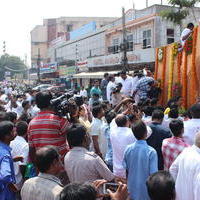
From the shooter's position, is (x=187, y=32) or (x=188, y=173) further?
(x=187, y=32)

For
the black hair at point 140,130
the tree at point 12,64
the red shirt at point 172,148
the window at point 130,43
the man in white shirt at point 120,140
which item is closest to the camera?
the black hair at point 140,130

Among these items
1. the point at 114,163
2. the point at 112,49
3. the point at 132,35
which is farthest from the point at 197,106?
the point at 112,49

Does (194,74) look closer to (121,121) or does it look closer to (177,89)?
(177,89)

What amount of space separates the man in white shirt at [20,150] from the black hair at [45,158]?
57.7 inches

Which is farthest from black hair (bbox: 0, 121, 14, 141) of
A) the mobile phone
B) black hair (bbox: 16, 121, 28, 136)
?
the mobile phone

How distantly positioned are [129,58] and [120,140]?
1901 centimetres

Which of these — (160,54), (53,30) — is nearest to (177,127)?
(160,54)

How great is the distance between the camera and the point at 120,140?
4555 millimetres

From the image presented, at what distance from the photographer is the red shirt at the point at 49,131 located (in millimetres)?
3930

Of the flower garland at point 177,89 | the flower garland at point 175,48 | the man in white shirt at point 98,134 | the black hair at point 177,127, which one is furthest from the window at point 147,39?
the black hair at point 177,127

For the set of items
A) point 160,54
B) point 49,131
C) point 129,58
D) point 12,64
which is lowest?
point 49,131

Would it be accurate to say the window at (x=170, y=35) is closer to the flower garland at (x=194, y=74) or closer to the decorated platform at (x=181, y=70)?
the decorated platform at (x=181, y=70)

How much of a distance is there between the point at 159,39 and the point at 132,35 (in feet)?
11.2

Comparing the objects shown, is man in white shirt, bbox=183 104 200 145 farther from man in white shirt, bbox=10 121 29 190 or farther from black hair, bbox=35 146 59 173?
black hair, bbox=35 146 59 173
